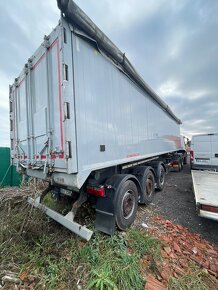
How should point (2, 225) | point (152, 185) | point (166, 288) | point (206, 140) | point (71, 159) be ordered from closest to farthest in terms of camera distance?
point (166, 288) → point (71, 159) → point (2, 225) → point (152, 185) → point (206, 140)

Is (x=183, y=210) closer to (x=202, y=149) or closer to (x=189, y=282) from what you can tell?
(x=189, y=282)

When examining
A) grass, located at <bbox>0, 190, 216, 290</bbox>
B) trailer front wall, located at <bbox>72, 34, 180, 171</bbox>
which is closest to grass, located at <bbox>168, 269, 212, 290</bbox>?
grass, located at <bbox>0, 190, 216, 290</bbox>

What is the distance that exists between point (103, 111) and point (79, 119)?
2.30ft

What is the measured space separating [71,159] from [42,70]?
174cm

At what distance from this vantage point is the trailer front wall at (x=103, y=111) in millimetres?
2508

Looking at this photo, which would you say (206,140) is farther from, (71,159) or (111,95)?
(71,159)

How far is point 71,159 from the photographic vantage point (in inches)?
89.3

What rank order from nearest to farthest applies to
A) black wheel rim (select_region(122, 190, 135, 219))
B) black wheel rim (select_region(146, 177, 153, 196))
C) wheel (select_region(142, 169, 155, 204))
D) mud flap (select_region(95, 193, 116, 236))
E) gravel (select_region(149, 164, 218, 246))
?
mud flap (select_region(95, 193, 116, 236)), black wheel rim (select_region(122, 190, 135, 219)), gravel (select_region(149, 164, 218, 246)), wheel (select_region(142, 169, 155, 204)), black wheel rim (select_region(146, 177, 153, 196))

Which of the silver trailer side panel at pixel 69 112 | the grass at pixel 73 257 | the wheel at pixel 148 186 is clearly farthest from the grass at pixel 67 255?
the wheel at pixel 148 186

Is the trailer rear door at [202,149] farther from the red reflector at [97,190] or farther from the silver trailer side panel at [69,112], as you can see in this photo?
the red reflector at [97,190]

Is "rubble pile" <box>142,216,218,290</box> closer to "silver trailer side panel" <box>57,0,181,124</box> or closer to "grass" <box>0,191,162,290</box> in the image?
"grass" <box>0,191,162,290</box>

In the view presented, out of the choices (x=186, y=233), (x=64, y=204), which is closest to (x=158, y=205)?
(x=186, y=233)

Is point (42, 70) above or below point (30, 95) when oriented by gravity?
above

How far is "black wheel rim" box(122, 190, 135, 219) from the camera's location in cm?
333
